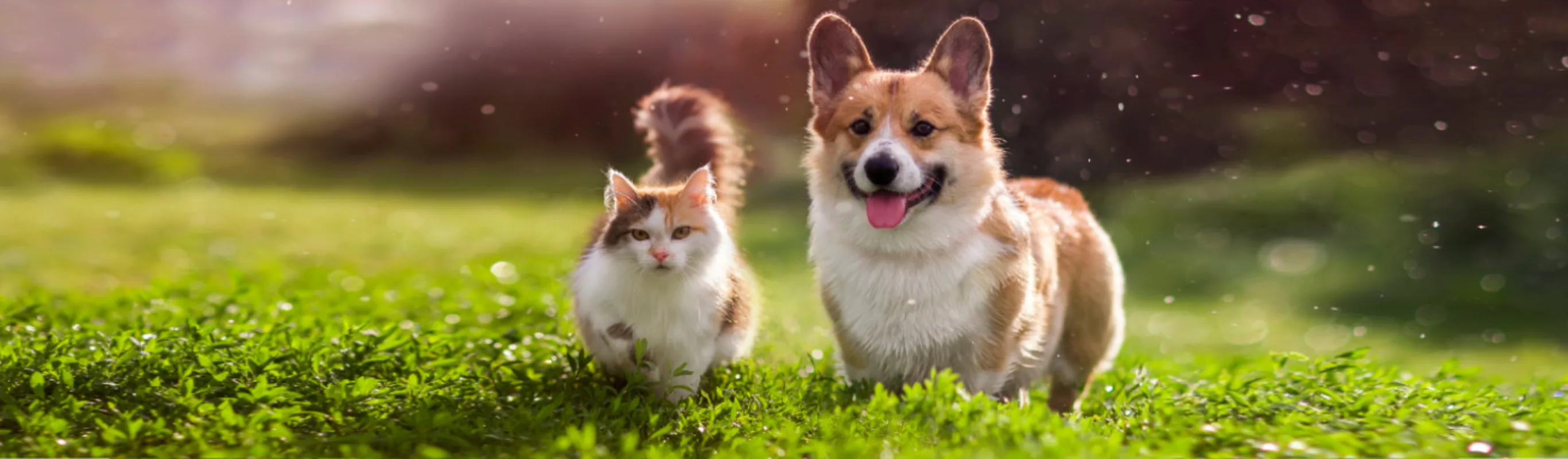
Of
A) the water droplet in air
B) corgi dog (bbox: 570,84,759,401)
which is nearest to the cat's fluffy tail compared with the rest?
corgi dog (bbox: 570,84,759,401)

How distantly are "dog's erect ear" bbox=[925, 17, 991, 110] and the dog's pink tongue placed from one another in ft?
1.63

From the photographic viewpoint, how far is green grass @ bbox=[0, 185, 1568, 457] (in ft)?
12.7

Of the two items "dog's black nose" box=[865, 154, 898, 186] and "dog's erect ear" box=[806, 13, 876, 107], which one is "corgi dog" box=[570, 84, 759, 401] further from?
"dog's black nose" box=[865, 154, 898, 186]

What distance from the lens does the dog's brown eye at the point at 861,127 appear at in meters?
3.90

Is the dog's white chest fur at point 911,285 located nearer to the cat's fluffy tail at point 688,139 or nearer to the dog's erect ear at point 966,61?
the dog's erect ear at point 966,61

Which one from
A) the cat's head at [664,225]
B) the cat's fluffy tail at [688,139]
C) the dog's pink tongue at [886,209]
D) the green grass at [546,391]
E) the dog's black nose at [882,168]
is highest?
the cat's fluffy tail at [688,139]

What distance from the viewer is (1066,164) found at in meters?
8.23

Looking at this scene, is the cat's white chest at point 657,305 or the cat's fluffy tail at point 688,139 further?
the cat's fluffy tail at point 688,139

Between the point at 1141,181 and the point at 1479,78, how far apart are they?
2794 mm

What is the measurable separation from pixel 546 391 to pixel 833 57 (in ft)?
5.71

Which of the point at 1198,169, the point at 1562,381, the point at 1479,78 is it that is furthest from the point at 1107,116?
the point at 1562,381

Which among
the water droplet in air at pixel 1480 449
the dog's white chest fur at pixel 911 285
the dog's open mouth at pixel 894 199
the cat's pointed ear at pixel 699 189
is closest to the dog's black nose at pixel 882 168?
the dog's open mouth at pixel 894 199

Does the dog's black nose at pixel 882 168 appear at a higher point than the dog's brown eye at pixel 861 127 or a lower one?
lower

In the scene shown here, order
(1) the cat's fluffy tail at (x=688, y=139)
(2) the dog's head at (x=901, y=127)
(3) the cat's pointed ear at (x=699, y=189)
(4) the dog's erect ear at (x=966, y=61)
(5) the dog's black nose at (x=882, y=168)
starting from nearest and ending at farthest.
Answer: (5) the dog's black nose at (x=882, y=168) < (2) the dog's head at (x=901, y=127) < (4) the dog's erect ear at (x=966, y=61) < (3) the cat's pointed ear at (x=699, y=189) < (1) the cat's fluffy tail at (x=688, y=139)
